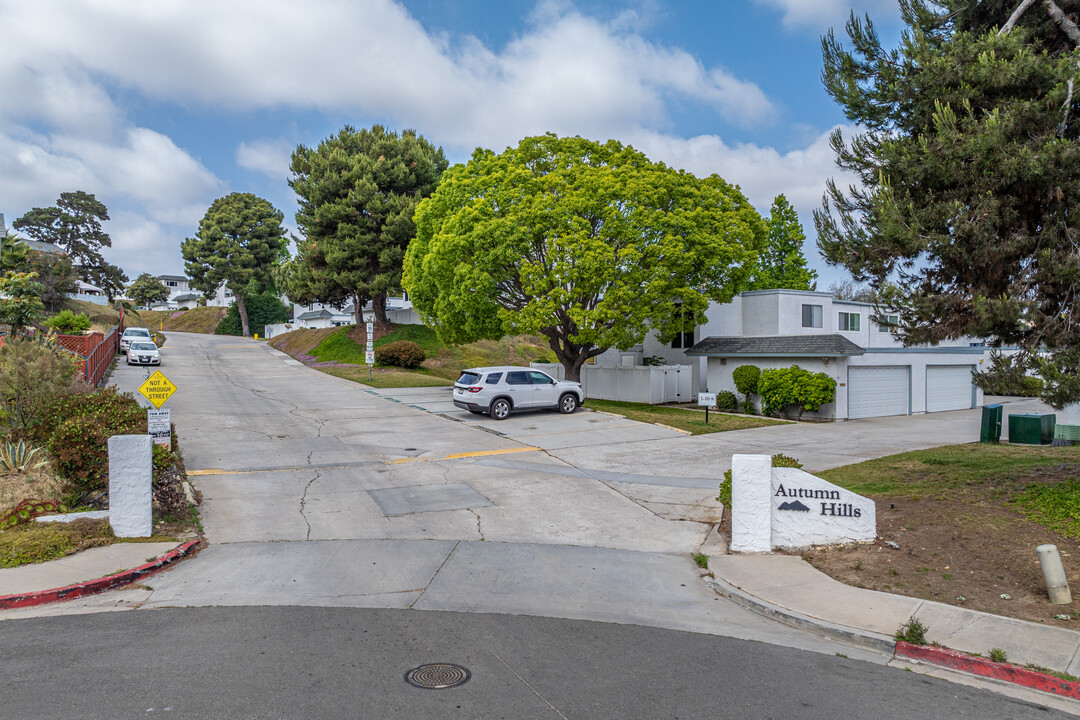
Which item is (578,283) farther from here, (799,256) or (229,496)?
(799,256)

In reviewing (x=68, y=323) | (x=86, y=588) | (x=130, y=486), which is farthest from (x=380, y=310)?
(x=86, y=588)

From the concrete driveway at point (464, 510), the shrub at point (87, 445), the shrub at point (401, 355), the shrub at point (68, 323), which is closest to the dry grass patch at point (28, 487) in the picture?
the shrub at point (87, 445)

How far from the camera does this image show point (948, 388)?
98.5 ft

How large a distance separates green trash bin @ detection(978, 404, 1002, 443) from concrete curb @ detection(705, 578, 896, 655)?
53.4 feet

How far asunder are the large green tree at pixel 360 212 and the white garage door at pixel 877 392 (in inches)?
1063

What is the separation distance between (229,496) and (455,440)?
695 centimetres

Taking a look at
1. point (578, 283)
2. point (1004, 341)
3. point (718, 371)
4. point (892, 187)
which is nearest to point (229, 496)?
point (892, 187)

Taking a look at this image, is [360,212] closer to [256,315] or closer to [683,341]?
[683,341]

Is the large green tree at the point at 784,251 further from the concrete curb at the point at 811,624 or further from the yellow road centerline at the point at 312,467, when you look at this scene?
the concrete curb at the point at 811,624

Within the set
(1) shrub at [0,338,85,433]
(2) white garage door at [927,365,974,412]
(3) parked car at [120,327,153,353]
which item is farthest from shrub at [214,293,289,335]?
(2) white garage door at [927,365,974,412]

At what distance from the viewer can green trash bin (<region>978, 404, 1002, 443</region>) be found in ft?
63.5

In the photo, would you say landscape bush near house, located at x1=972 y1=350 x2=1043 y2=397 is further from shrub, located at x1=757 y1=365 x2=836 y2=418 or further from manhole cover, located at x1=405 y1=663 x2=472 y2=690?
shrub, located at x1=757 y1=365 x2=836 y2=418

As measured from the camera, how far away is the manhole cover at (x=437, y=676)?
502 centimetres

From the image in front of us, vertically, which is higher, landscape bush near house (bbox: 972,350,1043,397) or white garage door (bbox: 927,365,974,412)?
landscape bush near house (bbox: 972,350,1043,397)
